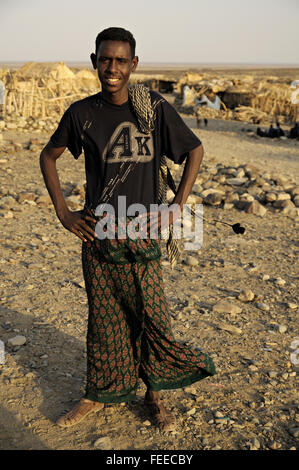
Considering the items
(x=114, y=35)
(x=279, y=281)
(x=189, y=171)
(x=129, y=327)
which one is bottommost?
(x=279, y=281)

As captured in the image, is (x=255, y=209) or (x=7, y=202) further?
(x=255, y=209)

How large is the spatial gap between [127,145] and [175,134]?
20 cm

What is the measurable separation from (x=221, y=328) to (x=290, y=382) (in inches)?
27.3

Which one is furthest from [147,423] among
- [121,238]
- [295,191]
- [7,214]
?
[295,191]

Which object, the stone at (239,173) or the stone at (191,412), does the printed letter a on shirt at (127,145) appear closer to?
the stone at (191,412)

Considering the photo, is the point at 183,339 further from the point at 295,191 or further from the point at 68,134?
the point at 295,191

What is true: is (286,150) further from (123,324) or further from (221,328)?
(123,324)

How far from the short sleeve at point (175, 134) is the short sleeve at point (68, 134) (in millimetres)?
355

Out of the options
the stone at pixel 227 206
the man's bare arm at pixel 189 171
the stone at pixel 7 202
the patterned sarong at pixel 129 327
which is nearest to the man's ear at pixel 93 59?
the man's bare arm at pixel 189 171

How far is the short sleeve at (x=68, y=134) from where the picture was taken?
193cm

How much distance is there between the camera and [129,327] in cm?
219

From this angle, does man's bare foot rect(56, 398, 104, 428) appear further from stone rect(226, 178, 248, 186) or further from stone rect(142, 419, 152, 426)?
stone rect(226, 178, 248, 186)

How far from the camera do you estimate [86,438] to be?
7.11ft
